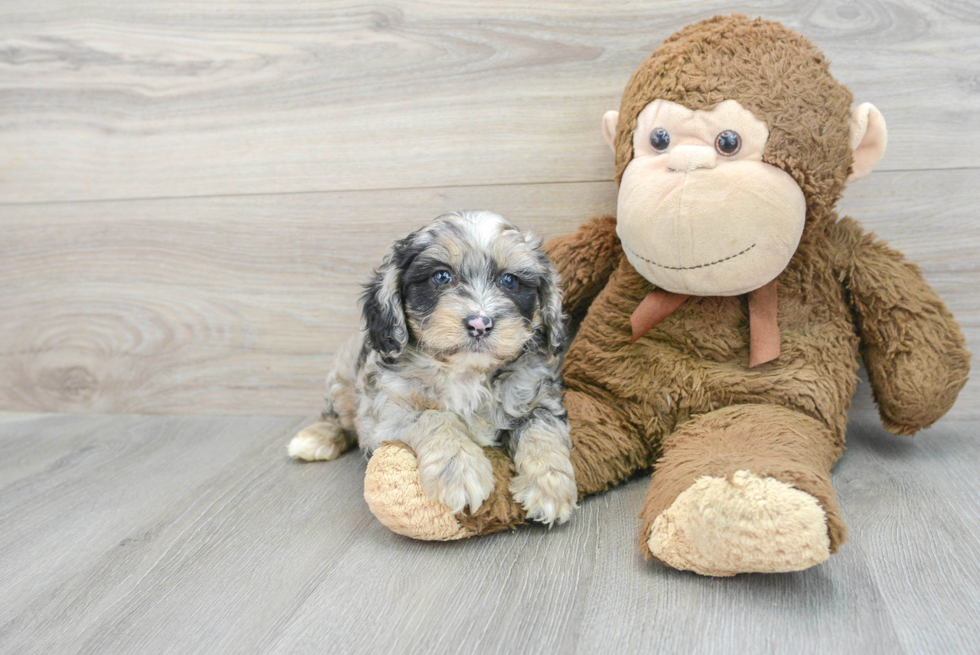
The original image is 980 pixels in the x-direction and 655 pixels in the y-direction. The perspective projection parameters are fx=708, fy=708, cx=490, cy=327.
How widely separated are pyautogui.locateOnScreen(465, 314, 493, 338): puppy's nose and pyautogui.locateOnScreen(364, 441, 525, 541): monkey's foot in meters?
0.33

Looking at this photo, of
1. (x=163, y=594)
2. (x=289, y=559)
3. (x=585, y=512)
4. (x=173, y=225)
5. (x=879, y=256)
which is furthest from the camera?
(x=173, y=225)

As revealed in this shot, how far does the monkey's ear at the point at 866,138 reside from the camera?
1.69 metres

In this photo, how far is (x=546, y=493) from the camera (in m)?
1.60

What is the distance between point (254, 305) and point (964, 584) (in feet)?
7.09

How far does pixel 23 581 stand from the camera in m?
1.56

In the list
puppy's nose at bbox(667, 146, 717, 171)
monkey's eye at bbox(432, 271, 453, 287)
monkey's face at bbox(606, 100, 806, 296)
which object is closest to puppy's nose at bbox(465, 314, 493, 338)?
monkey's eye at bbox(432, 271, 453, 287)

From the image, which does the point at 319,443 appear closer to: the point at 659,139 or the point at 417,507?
the point at 417,507

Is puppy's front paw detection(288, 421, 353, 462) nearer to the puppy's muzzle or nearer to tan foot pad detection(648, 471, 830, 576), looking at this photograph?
the puppy's muzzle

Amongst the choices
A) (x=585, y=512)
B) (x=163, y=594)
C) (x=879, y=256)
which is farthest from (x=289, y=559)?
(x=879, y=256)

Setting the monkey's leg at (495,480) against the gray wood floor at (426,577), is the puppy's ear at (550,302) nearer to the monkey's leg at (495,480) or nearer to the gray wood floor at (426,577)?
the monkey's leg at (495,480)

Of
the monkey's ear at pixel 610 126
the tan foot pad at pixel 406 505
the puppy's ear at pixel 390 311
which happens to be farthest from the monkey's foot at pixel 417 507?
the monkey's ear at pixel 610 126

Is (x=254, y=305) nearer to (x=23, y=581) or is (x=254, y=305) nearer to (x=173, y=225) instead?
(x=173, y=225)

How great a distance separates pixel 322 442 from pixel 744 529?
1.33 m

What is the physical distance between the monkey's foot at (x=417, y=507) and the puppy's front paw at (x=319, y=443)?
1.93 ft
